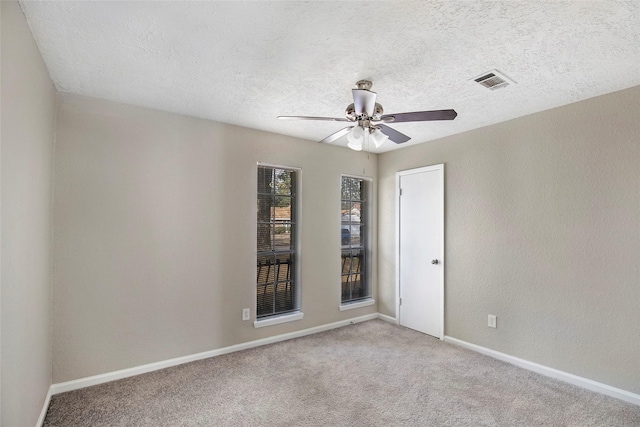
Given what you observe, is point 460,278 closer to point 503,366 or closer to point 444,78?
point 503,366

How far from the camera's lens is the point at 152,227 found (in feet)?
9.73

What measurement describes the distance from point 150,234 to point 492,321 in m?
3.53

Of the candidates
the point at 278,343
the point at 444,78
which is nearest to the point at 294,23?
the point at 444,78

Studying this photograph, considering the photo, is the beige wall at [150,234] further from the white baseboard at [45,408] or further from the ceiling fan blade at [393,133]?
the ceiling fan blade at [393,133]

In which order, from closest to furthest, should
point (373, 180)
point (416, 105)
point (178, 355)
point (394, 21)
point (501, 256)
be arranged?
1. point (394, 21)
2. point (416, 105)
3. point (178, 355)
4. point (501, 256)
5. point (373, 180)

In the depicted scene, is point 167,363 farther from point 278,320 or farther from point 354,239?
point 354,239

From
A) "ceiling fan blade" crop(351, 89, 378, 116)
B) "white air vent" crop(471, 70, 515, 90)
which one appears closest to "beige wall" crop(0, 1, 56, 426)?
"ceiling fan blade" crop(351, 89, 378, 116)

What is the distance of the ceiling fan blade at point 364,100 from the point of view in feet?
6.55

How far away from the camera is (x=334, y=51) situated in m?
1.99

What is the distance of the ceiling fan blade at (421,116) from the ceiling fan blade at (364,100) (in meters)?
0.16

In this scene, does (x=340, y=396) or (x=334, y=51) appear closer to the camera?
(x=334, y=51)

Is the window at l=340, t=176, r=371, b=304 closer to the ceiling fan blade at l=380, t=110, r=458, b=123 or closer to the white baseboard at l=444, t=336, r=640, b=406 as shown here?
the white baseboard at l=444, t=336, r=640, b=406

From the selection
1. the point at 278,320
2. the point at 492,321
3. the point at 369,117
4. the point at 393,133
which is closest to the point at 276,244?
the point at 278,320

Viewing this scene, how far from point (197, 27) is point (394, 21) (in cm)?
108
